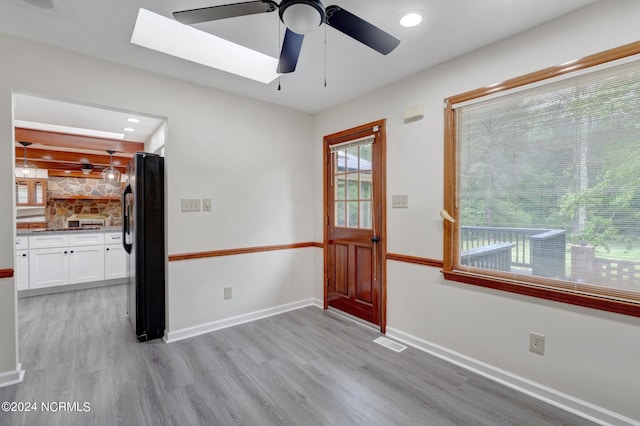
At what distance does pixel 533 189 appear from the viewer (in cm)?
201

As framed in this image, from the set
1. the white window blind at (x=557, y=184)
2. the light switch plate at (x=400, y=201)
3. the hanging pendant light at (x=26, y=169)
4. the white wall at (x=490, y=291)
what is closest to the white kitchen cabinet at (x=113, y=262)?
the hanging pendant light at (x=26, y=169)

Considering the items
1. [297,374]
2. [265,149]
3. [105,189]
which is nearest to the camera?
[297,374]

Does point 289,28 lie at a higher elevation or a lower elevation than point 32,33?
lower

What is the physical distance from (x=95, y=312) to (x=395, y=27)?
4364 mm

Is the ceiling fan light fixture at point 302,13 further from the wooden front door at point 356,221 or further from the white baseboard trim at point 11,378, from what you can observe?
the white baseboard trim at point 11,378

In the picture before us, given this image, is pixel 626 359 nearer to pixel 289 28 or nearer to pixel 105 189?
pixel 289 28

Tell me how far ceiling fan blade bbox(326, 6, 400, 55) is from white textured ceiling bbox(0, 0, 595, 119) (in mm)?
306

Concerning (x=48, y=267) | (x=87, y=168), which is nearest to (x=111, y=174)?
(x=87, y=168)

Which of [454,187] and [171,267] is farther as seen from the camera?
[171,267]

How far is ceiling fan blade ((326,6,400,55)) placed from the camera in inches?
55.4

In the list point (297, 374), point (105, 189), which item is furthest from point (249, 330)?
point (105, 189)

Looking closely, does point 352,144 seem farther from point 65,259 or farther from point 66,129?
point 65,259

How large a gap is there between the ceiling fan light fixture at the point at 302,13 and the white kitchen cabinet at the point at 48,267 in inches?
199

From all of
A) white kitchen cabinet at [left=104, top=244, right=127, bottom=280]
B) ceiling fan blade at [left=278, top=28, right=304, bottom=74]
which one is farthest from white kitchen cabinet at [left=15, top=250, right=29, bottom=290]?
ceiling fan blade at [left=278, top=28, right=304, bottom=74]
